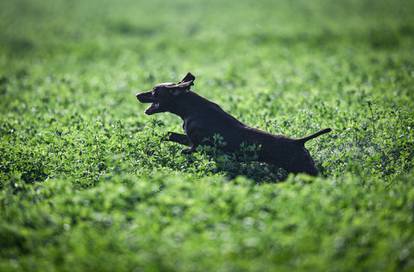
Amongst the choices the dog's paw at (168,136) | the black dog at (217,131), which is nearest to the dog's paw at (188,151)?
the black dog at (217,131)

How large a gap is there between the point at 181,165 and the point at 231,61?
10.4 meters

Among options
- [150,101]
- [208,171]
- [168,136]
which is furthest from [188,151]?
[150,101]

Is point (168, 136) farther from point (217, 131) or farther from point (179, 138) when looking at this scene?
point (217, 131)

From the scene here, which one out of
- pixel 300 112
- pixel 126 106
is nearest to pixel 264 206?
pixel 300 112

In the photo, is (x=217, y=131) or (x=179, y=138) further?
(x=179, y=138)

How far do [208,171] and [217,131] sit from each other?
0.70 metres

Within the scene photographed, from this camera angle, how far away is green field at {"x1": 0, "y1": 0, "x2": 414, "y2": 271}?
5070mm

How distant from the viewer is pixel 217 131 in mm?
7828

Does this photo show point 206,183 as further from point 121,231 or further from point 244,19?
point 244,19

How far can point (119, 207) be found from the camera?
19.4 ft

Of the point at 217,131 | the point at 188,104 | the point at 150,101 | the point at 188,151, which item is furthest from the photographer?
the point at 150,101

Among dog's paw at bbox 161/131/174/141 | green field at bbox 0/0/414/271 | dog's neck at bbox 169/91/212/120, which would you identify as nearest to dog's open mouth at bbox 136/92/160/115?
green field at bbox 0/0/414/271

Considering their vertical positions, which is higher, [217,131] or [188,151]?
[217,131]

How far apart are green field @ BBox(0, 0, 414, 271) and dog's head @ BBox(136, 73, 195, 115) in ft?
0.87
